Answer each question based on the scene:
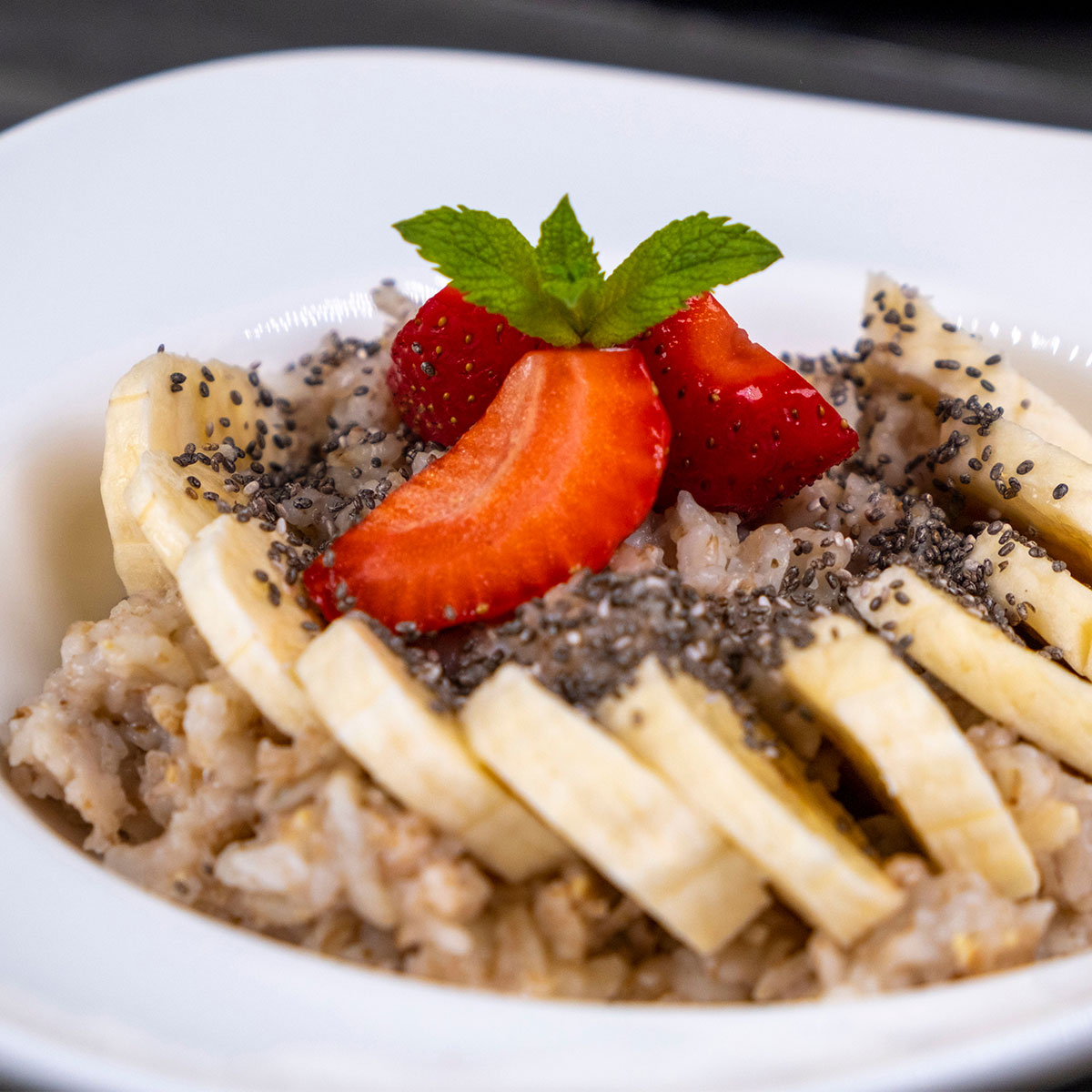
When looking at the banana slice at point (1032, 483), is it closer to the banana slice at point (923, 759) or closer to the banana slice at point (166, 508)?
the banana slice at point (923, 759)

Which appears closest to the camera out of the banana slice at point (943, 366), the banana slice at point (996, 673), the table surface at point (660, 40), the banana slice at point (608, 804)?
the banana slice at point (608, 804)

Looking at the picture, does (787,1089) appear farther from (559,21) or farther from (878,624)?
(559,21)

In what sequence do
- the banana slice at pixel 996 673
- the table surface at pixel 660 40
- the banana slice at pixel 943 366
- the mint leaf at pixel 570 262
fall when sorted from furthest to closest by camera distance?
the table surface at pixel 660 40, the banana slice at pixel 943 366, the mint leaf at pixel 570 262, the banana slice at pixel 996 673

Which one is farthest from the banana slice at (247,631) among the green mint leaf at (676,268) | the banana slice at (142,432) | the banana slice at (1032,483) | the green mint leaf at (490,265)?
the banana slice at (1032,483)

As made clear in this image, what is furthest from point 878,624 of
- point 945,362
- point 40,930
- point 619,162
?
point 619,162

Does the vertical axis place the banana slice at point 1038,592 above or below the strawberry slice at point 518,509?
below

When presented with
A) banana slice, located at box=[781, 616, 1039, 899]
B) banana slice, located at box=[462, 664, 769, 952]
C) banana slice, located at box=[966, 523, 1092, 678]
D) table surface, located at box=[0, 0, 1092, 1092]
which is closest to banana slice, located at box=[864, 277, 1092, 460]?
banana slice, located at box=[966, 523, 1092, 678]

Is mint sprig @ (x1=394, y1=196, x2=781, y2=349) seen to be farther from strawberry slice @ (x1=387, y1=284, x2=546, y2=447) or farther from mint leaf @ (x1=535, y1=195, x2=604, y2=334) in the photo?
strawberry slice @ (x1=387, y1=284, x2=546, y2=447)

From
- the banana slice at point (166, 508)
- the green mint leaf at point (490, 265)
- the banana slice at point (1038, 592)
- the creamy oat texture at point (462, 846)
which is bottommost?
the creamy oat texture at point (462, 846)
